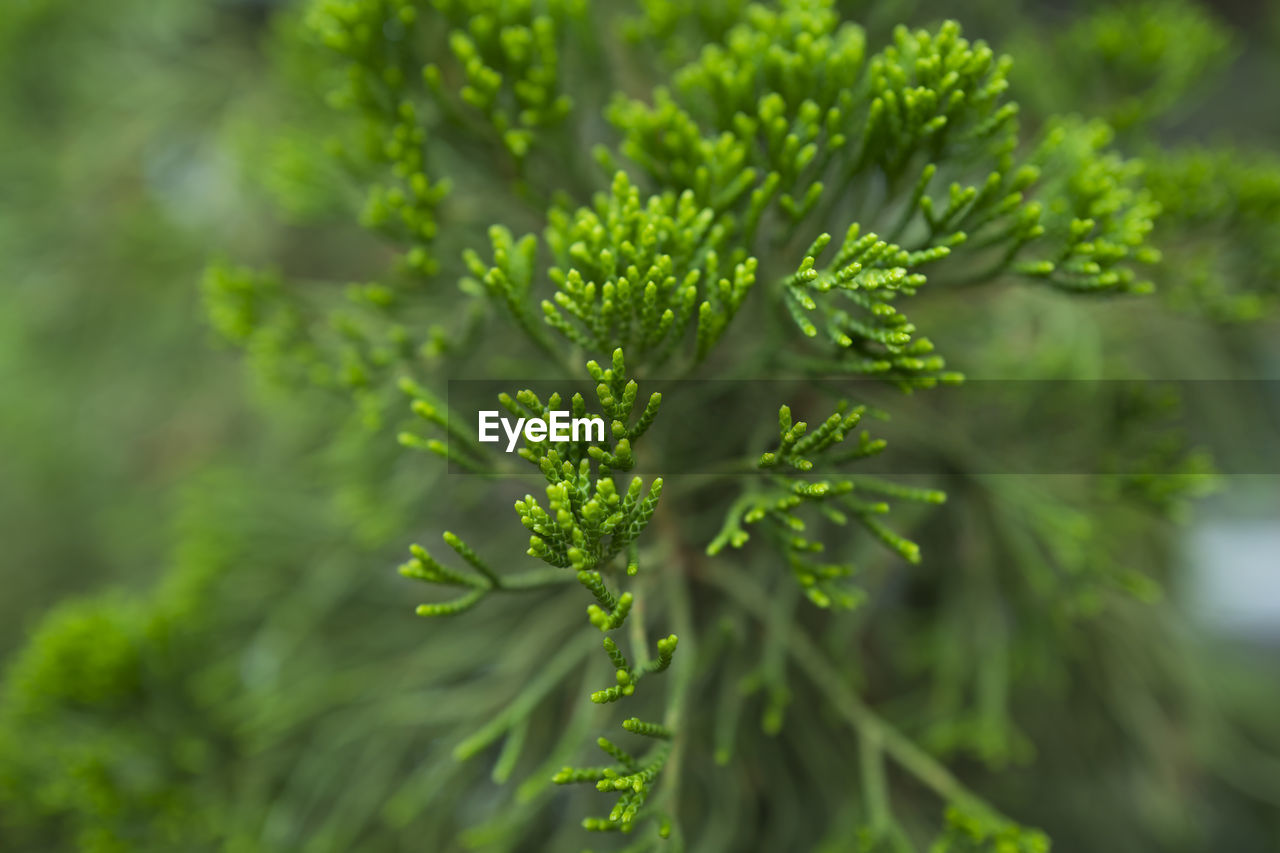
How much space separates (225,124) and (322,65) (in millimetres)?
1052

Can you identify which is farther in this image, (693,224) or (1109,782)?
(1109,782)

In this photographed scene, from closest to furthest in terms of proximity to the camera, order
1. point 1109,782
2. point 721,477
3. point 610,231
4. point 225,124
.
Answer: point 610,231 → point 721,477 → point 1109,782 → point 225,124

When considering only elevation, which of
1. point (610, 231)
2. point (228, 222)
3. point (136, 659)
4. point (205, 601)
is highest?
point (228, 222)

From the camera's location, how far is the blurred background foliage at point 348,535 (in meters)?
1.59

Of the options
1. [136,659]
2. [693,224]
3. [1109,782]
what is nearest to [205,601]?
[136,659]

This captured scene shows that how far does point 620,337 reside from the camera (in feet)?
3.52

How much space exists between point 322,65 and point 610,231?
1129 millimetres

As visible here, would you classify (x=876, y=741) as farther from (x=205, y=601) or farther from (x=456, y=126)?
(x=205, y=601)

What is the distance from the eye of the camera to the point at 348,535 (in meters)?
2.00

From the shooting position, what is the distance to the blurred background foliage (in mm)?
1592

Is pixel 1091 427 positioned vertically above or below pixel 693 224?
below

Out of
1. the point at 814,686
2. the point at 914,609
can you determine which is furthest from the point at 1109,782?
the point at 814,686

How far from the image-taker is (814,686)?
1672mm

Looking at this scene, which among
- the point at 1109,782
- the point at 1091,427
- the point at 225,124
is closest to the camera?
the point at 1091,427
